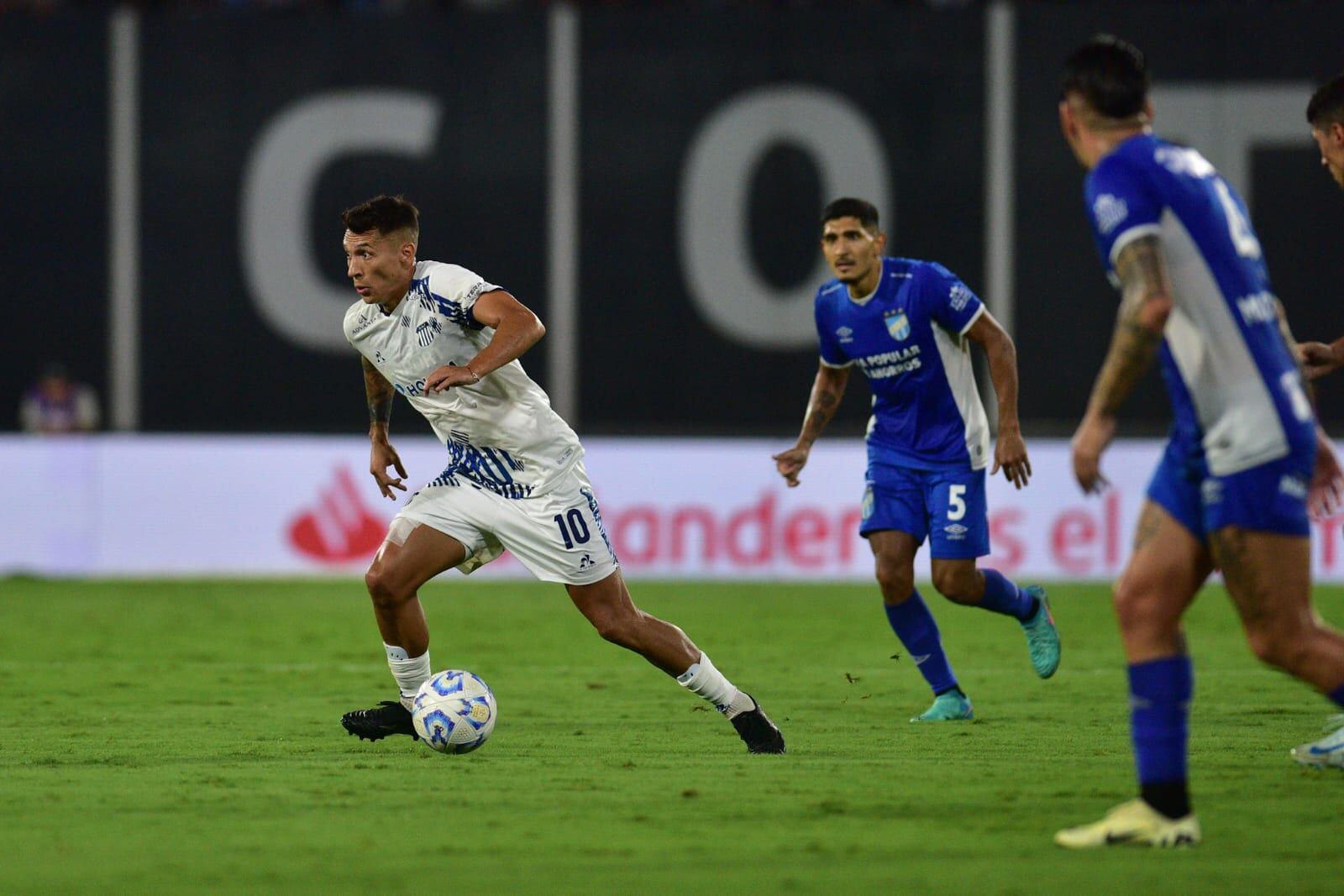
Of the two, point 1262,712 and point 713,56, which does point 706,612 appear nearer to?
point 1262,712

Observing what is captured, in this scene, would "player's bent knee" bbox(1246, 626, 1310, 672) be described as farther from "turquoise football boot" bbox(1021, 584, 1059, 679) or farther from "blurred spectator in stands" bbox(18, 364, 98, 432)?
"blurred spectator in stands" bbox(18, 364, 98, 432)

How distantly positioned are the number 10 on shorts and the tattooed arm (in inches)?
97.9

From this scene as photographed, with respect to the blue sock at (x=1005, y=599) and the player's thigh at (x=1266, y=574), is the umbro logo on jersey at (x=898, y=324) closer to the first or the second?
the blue sock at (x=1005, y=599)

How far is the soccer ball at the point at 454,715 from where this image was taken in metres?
6.66

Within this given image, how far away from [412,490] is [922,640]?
8291mm

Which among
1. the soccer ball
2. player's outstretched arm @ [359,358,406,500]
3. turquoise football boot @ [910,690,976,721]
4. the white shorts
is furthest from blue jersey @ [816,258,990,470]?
the soccer ball

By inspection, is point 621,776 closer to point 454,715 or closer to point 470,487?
point 454,715

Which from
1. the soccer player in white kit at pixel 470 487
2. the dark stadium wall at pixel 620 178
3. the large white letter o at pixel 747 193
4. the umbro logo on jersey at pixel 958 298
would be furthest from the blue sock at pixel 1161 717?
the large white letter o at pixel 747 193

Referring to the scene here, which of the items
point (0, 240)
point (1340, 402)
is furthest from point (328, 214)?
point (1340, 402)

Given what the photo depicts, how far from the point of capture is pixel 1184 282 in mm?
4777

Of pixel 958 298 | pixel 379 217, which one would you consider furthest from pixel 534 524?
pixel 958 298

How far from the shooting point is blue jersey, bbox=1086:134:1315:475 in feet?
15.5

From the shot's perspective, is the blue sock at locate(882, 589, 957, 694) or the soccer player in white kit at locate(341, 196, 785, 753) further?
the blue sock at locate(882, 589, 957, 694)

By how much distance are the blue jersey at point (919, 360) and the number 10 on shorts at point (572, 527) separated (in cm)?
173
